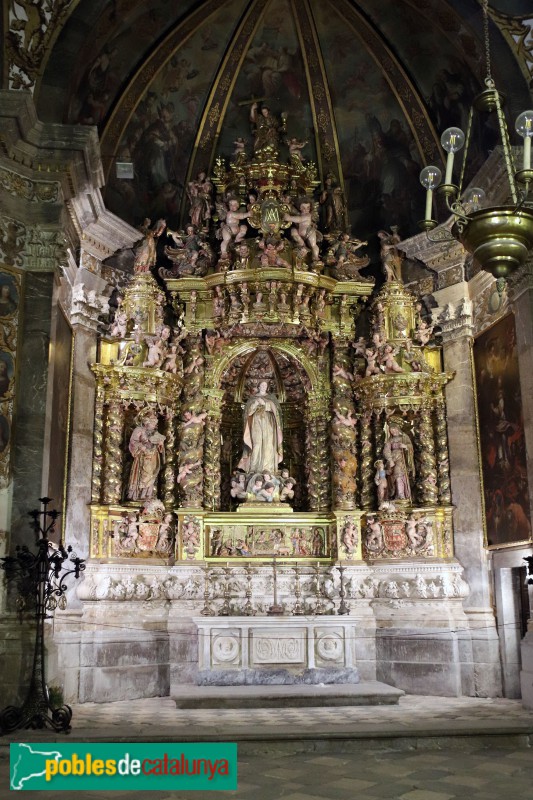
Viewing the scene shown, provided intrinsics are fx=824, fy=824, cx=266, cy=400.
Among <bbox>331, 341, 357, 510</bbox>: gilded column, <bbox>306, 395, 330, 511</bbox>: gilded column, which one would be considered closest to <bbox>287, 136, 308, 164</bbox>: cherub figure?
<bbox>331, 341, 357, 510</bbox>: gilded column

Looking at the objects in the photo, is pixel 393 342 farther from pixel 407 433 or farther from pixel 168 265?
pixel 168 265

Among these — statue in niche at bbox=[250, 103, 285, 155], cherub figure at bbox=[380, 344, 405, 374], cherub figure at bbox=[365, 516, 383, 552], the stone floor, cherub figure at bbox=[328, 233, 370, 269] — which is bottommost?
the stone floor

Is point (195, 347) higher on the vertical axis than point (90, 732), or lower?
higher

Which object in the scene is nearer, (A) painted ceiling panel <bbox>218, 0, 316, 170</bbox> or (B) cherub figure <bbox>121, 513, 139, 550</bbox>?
(B) cherub figure <bbox>121, 513, 139, 550</bbox>

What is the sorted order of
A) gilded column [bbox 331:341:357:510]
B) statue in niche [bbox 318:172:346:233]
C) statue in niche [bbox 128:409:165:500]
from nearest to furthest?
statue in niche [bbox 128:409:165:500], gilded column [bbox 331:341:357:510], statue in niche [bbox 318:172:346:233]

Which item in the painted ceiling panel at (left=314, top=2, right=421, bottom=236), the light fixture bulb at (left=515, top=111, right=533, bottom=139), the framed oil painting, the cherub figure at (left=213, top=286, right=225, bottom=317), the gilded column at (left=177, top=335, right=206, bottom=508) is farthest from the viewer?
A: the painted ceiling panel at (left=314, top=2, right=421, bottom=236)

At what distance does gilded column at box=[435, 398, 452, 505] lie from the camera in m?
15.1

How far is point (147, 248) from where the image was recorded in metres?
16.0

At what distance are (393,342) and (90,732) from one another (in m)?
9.20

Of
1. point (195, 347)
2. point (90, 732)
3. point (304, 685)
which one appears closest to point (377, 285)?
A: point (195, 347)

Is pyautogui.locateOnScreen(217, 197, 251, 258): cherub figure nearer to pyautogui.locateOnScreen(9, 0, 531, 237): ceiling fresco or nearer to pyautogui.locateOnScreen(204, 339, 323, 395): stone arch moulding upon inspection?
pyautogui.locateOnScreen(9, 0, 531, 237): ceiling fresco

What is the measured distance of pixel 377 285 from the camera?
1728cm

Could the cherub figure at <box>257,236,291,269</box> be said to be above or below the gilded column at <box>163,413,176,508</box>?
above

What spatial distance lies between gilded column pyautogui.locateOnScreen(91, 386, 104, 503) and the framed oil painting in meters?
6.82
